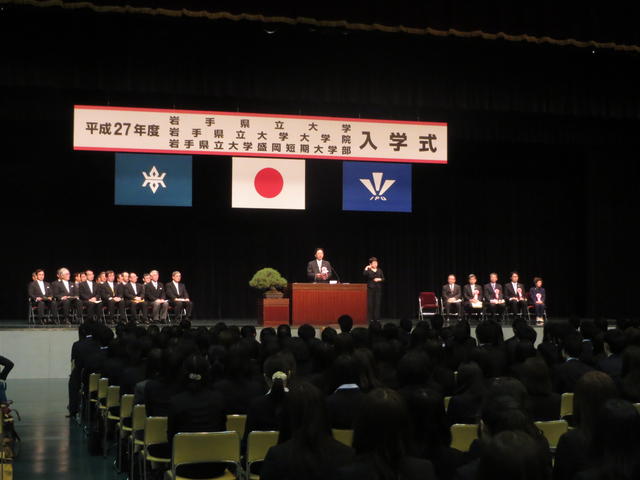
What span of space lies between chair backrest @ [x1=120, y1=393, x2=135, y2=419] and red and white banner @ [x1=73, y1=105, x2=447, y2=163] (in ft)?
27.9

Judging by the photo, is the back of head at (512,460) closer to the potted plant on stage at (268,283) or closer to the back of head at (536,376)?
the back of head at (536,376)

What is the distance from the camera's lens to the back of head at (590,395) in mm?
2779

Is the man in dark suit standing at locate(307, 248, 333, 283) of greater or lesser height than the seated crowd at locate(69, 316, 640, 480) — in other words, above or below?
above

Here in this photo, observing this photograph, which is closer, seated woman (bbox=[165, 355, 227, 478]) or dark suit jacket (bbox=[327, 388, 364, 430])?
dark suit jacket (bbox=[327, 388, 364, 430])

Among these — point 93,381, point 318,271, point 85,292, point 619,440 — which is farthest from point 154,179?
point 619,440

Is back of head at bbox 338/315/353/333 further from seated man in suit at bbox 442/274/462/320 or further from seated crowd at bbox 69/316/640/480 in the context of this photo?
seated man in suit at bbox 442/274/462/320

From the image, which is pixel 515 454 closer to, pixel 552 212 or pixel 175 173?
pixel 175 173

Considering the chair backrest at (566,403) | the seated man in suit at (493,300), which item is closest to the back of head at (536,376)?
the chair backrest at (566,403)

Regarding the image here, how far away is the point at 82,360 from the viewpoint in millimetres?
8297

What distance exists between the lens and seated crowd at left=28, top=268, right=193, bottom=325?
14453 mm

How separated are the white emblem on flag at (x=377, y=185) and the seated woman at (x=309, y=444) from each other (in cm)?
1288

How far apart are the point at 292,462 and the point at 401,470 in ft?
1.62

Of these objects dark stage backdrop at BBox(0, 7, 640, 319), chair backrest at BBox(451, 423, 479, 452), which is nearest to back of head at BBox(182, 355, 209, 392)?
chair backrest at BBox(451, 423, 479, 452)

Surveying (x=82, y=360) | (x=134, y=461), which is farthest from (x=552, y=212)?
(x=134, y=461)
